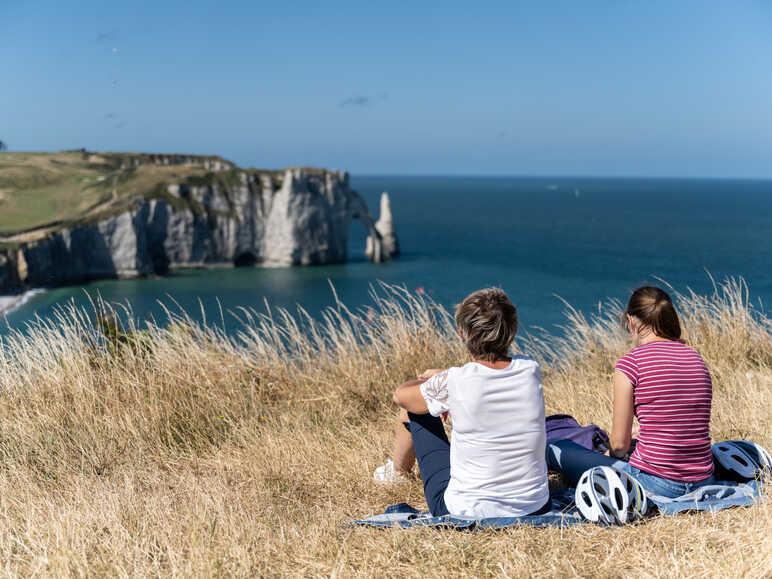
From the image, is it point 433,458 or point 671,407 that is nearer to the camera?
point 671,407

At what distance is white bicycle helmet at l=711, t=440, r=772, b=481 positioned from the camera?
3146 millimetres

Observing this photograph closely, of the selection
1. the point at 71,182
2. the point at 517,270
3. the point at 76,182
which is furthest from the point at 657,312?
the point at 76,182

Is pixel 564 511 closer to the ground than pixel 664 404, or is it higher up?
closer to the ground

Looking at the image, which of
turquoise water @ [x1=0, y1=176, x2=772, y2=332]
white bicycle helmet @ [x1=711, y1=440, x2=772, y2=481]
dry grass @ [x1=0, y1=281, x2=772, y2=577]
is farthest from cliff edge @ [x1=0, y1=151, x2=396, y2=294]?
white bicycle helmet @ [x1=711, y1=440, x2=772, y2=481]

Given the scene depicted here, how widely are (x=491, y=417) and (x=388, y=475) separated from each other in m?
1.19

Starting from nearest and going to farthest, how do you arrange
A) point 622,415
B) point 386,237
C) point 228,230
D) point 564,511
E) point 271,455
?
point 564,511, point 622,415, point 271,455, point 228,230, point 386,237

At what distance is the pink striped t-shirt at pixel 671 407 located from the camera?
2938mm

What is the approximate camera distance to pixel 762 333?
6609 mm

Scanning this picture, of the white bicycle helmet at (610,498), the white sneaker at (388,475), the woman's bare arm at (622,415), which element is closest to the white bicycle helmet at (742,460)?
the woman's bare arm at (622,415)

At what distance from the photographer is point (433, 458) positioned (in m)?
3.17

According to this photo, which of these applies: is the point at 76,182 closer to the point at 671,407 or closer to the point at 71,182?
the point at 71,182

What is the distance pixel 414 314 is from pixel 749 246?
2541 inches

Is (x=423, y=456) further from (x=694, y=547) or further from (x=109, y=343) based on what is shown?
(x=109, y=343)

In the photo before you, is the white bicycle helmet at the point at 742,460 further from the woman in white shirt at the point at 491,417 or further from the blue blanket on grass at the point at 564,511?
the woman in white shirt at the point at 491,417
